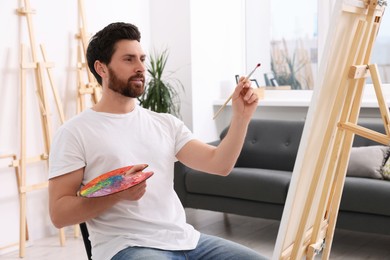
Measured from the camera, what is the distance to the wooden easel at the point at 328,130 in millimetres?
1868

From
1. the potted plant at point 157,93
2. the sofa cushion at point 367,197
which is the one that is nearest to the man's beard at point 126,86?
the sofa cushion at point 367,197

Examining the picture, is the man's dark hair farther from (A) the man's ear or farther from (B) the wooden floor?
(B) the wooden floor

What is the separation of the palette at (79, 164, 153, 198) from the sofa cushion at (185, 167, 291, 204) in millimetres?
2207

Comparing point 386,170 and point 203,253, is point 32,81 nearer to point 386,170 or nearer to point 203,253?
point 386,170

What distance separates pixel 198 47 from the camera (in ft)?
17.4

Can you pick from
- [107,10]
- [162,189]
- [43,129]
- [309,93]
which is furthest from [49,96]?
[162,189]

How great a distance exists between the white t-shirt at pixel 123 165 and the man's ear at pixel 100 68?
0.14 m

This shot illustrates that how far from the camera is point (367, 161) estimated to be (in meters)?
4.04

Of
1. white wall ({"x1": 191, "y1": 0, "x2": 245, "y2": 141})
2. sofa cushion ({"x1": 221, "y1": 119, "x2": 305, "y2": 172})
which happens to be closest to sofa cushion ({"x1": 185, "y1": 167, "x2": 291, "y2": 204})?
sofa cushion ({"x1": 221, "y1": 119, "x2": 305, "y2": 172})

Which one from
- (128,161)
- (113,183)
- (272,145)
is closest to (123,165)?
(128,161)

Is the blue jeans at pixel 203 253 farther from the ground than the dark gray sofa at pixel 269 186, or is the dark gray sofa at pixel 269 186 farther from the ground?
the blue jeans at pixel 203 253

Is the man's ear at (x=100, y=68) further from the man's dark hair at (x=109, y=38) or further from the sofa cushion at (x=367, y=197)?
the sofa cushion at (x=367, y=197)

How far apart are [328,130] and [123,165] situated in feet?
2.24

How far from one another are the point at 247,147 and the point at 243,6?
5.26 feet
